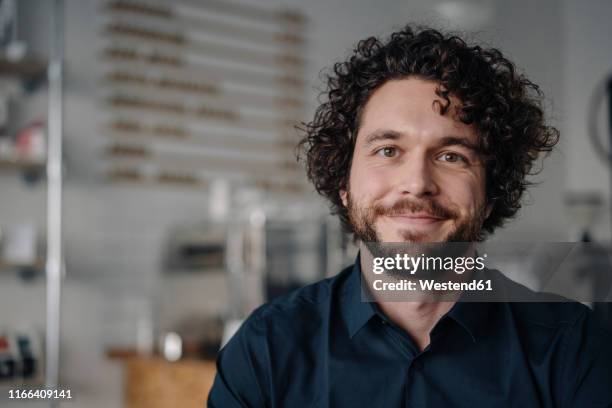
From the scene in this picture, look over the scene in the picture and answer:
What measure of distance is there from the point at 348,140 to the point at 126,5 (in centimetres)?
216

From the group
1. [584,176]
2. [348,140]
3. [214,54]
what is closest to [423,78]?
[348,140]

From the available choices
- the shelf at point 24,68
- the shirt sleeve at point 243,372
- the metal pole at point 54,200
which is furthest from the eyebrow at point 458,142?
the shelf at point 24,68

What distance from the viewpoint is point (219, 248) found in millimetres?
2623

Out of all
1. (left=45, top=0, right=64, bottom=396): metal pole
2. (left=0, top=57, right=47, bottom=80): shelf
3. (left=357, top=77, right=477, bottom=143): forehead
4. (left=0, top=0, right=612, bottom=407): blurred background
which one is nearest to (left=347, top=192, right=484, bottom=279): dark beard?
(left=357, top=77, right=477, bottom=143): forehead

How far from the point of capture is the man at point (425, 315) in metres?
0.93

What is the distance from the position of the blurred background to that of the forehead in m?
1.18

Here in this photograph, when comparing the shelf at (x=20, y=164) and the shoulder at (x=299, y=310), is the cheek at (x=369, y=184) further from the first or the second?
the shelf at (x=20, y=164)

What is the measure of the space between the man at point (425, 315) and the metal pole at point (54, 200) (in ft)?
5.48

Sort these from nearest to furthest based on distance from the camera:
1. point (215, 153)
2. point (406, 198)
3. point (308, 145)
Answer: point (406, 198) → point (308, 145) → point (215, 153)

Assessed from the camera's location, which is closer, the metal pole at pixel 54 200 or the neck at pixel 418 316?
the neck at pixel 418 316

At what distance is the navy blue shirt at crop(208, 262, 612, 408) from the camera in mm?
920

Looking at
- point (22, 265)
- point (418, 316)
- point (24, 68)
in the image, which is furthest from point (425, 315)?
point (24, 68)

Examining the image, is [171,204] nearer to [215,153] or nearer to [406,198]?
[215,153]

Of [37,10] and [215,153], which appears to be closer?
[37,10]
